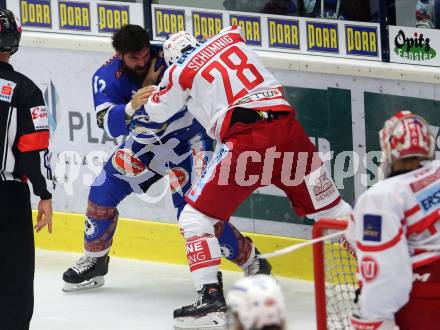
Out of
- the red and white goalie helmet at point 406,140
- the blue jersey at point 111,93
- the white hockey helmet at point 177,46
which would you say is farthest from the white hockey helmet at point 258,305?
the blue jersey at point 111,93

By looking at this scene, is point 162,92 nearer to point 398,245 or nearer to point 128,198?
point 128,198

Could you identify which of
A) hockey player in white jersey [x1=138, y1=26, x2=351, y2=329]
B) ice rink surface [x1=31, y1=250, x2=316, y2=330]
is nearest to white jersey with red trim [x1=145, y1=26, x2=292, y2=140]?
hockey player in white jersey [x1=138, y1=26, x2=351, y2=329]

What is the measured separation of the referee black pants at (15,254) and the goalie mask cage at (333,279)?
3.54ft

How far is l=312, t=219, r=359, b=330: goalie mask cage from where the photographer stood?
413 centimetres

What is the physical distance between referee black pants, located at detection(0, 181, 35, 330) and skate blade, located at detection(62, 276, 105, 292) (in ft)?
5.51

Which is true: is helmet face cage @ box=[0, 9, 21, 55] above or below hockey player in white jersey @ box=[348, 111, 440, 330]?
above

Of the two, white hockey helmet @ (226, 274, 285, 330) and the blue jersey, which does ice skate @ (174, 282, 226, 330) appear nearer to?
the blue jersey

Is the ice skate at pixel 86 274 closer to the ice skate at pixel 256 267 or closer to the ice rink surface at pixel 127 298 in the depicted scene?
the ice rink surface at pixel 127 298

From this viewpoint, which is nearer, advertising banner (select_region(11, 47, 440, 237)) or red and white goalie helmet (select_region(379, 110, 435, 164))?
red and white goalie helmet (select_region(379, 110, 435, 164))

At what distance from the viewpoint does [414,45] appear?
6125mm

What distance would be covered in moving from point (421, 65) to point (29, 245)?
2.20m

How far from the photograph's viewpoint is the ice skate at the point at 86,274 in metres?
6.50

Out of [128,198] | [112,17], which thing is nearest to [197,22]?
[112,17]

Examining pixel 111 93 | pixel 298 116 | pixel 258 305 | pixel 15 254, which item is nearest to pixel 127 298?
pixel 111 93
